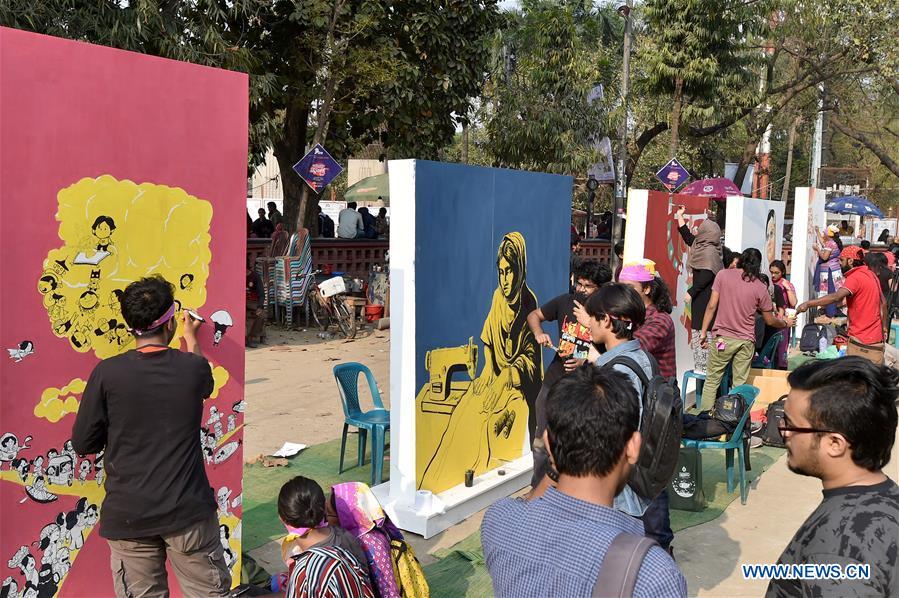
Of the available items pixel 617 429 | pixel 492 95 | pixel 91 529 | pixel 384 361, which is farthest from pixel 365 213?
pixel 617 429

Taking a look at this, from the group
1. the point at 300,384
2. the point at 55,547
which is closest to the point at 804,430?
the point at 55,547

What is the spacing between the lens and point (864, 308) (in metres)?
8.20

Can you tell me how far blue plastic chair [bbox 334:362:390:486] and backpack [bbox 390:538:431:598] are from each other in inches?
89.5

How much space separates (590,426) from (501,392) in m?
4.55

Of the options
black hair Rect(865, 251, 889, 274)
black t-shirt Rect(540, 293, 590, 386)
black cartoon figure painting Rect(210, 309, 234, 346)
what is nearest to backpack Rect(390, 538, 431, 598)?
black cartoon figure painting Rect(210, 309, 234, 346)

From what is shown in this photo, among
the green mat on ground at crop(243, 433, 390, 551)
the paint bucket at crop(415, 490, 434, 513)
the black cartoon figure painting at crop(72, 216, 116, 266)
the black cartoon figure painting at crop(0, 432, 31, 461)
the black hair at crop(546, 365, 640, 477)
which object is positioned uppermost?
the black cartoon figure painting at crop(72, 216, 116, 266)

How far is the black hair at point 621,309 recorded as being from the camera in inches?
137

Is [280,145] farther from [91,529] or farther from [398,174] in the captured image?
[91,529]

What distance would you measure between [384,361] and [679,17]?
15087 millimetres

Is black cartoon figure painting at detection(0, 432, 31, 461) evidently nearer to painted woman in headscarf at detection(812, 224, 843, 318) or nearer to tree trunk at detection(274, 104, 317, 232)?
painted woman in headscarf at detection(812, 224, 843, 318)

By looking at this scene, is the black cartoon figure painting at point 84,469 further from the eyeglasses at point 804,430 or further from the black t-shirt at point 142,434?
the eyeglasses at point 804,430

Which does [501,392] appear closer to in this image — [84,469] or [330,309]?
[84,469]

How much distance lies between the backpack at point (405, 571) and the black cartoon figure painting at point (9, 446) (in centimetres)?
164

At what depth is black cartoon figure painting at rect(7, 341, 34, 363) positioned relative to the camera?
345 cm
